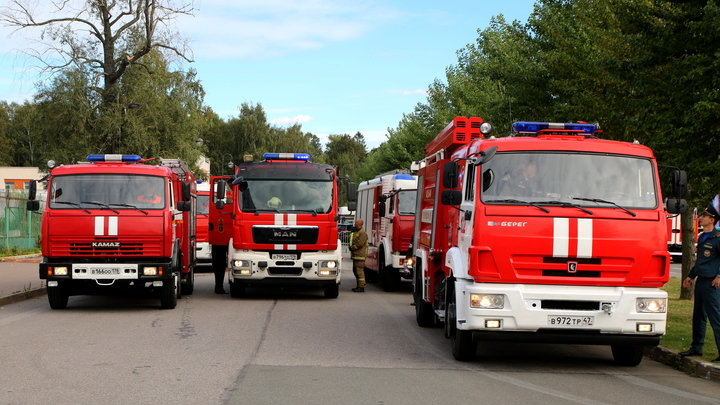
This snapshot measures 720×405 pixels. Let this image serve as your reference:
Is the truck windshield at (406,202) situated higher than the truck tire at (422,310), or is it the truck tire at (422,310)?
the truck windshield at (406,202)

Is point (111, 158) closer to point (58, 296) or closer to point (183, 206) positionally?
point (183, 206)

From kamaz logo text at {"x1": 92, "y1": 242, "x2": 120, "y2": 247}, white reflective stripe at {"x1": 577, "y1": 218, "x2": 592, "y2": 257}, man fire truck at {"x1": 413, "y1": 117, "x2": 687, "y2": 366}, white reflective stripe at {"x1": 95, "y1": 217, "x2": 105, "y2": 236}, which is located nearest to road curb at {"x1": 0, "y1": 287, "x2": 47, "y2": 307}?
kamaz logo text at {"x1": 92, "y1": 242, "x2": 120, "y2": 247}

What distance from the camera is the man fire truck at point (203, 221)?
88.9 ft

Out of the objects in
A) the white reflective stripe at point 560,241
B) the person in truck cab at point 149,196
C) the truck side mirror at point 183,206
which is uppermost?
the person in truck cab at point 149,196

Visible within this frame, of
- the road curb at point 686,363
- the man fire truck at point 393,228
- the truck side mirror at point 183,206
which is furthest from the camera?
the man fire truck at point 393,228

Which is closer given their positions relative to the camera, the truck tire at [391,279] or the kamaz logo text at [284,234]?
the kamaz logo text at [284,234]

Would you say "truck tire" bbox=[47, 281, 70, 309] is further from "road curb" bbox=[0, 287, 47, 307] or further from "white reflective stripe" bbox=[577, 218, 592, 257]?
"white reflective stripe" bbox=[577, 218, 592, 257]

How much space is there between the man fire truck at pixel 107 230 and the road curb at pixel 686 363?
8255 millimetres

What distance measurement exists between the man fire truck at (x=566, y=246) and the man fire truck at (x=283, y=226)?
27.1 feet

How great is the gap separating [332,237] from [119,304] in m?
4.49

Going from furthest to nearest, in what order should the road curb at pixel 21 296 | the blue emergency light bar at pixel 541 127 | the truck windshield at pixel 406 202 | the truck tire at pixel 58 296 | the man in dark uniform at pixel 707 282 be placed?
1. the truck windshield at pixel 406 202
2. the road curb at pixel 21 296
3. the truck tire at pixel 58 296
4. the blue emergency light bar at pixel 541 127
5. the man in dark uniform at pixel 707 282

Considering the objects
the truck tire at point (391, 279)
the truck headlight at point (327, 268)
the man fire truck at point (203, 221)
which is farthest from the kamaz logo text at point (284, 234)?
the man fire truck at point (203, 221)

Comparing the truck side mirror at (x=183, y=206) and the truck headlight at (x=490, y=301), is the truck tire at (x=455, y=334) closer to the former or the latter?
the truck headlight at (x=490, y=301)

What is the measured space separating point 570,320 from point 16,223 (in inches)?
1084
